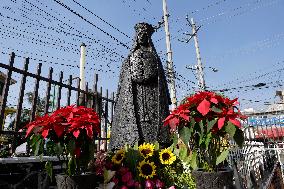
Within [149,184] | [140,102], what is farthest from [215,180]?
[140,102]

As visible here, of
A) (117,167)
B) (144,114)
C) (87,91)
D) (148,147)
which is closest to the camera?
(117,167)

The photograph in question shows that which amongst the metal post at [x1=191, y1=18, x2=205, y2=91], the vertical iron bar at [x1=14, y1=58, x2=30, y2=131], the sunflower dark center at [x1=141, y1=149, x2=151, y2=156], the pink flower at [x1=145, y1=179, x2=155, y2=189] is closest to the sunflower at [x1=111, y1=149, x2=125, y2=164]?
the sunflower dark center at [x1=141, y1=149, x2=151, y2=156]

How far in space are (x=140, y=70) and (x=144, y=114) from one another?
721 millimetres

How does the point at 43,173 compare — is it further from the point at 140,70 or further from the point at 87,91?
the point at 87,91

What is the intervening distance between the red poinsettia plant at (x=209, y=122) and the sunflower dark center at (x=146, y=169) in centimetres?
80

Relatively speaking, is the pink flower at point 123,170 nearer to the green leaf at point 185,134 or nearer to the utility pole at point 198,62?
the green leaf at point 185,134

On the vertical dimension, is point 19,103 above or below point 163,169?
above

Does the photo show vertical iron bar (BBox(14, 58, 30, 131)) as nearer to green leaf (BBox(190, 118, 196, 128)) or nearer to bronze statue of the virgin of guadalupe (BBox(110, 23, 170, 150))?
bronze statue of the virgin of guadalupe (BBox(110, 23, 170, 150))

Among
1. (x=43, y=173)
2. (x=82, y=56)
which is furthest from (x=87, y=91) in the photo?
(x=82, y=56)

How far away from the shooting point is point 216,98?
70.4 inches

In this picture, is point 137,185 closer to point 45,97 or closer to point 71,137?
point 71,137

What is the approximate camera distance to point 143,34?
4.43m

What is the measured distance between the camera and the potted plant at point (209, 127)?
1.66 metres

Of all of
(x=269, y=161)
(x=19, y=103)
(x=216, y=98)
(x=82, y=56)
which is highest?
(x=82, y=56)
